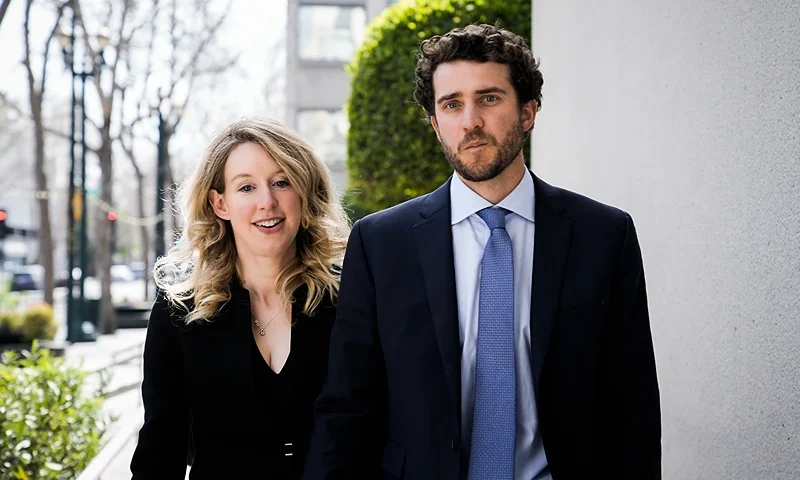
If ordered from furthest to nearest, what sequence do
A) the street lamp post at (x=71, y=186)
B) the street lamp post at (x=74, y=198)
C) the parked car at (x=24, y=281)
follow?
the parked car at (x=24, y=281), the street lamp post at (x=74, y=198), the street lamp post at (x=71, y=186)

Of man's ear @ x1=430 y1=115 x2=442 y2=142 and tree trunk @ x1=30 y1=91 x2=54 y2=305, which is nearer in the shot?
man's ear @ x1=430 y1=115 x2=442 y2=142

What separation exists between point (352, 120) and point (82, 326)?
16423 mm

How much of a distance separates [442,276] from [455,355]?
0.89ft

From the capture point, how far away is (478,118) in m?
2.88

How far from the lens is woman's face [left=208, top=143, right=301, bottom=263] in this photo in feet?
11.7

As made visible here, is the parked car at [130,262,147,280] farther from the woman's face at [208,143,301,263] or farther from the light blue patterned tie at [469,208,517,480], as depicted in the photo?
the light blue patterned tie at [469,208,517,480]

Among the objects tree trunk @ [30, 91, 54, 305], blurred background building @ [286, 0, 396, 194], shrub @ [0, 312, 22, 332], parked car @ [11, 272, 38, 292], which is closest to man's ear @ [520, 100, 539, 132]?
shrub @ [0, 312, 22, 332]

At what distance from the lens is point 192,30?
28.5 m

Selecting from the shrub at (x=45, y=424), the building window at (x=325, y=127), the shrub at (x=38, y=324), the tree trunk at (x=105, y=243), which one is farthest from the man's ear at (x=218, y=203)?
the building window at (x=325, y=127)

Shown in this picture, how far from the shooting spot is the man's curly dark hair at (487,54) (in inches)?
117

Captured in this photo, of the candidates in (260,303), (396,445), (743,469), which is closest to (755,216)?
(743,469)

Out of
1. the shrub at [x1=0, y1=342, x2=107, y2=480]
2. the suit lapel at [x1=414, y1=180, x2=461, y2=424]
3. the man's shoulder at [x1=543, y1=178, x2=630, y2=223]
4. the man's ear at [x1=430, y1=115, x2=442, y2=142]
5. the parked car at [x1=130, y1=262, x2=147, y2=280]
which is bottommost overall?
the parked car at [x1=130, y1=262, x2=147, y2=280]

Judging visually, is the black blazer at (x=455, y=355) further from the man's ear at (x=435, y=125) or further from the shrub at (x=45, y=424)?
the shrub at (x=45, y=424)

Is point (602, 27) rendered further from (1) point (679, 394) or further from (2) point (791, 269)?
(2) point (791, 269)
